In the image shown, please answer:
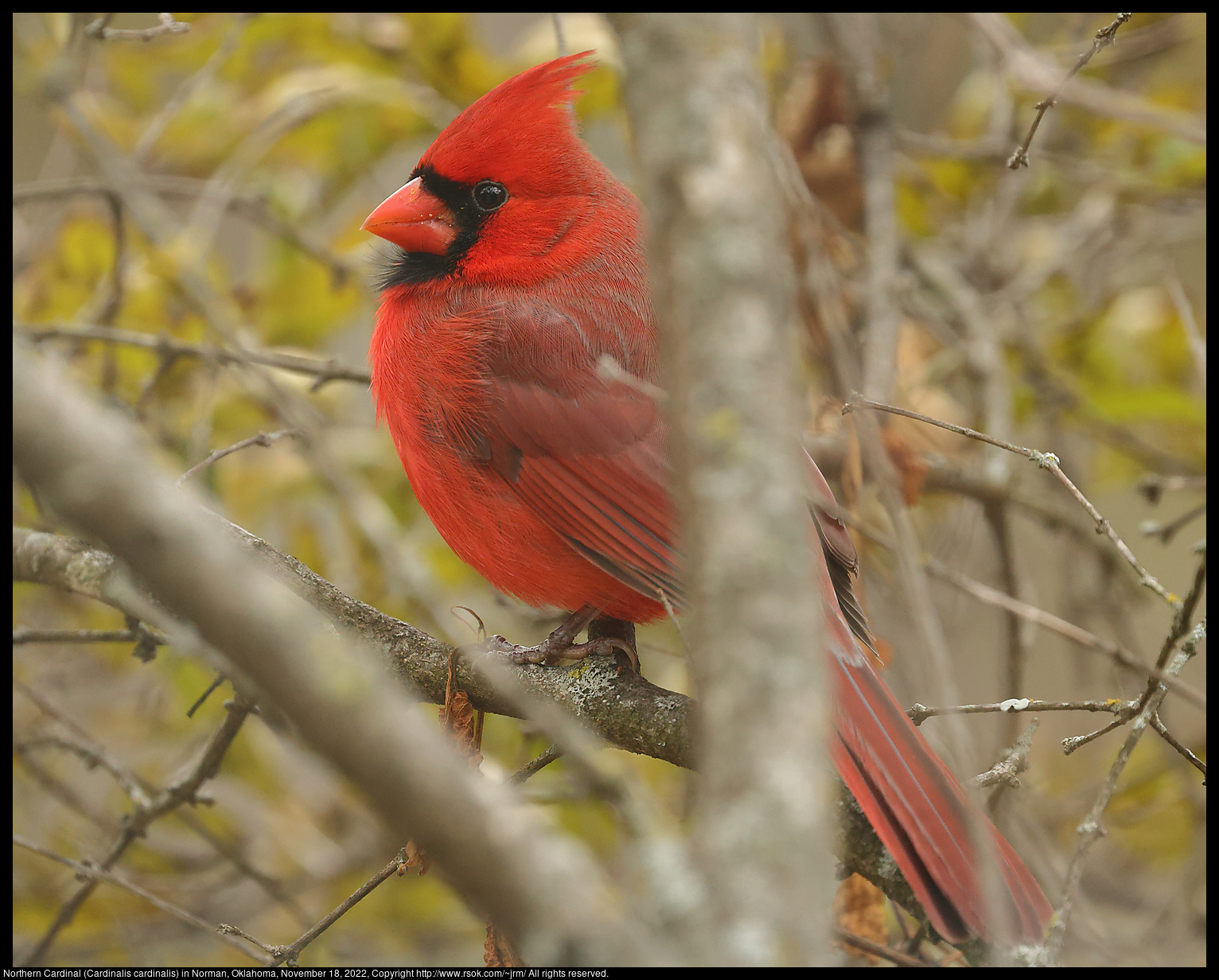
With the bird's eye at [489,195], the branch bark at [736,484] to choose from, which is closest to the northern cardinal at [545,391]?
the bird's eye at [489,195]

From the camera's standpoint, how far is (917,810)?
153 cm

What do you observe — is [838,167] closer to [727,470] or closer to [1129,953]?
[1129,953]

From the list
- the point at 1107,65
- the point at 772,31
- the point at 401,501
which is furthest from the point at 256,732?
the point at 1107,65

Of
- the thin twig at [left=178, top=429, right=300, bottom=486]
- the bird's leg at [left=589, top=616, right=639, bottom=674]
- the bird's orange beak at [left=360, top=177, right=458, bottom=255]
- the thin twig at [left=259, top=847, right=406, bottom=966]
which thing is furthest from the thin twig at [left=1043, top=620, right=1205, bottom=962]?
the bird's orange beak at [left=360, top=177, right=458, bottom=255]

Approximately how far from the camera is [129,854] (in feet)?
9.11

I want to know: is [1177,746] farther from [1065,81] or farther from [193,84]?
[193,84]

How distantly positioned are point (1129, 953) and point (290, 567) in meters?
A: 1.82

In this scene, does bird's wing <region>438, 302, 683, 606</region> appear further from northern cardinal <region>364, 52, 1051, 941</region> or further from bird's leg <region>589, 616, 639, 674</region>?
bird's leg <region>589, 616, 639, 674</region>

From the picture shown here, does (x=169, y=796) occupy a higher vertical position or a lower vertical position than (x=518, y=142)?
lower

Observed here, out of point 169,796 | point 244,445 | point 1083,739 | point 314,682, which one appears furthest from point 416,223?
point 314,682

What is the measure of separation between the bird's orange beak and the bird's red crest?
0.24 ft

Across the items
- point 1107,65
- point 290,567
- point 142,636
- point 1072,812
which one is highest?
point 1107,65

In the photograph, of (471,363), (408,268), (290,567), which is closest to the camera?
(290,567)

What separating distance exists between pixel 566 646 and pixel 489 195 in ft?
3.23
